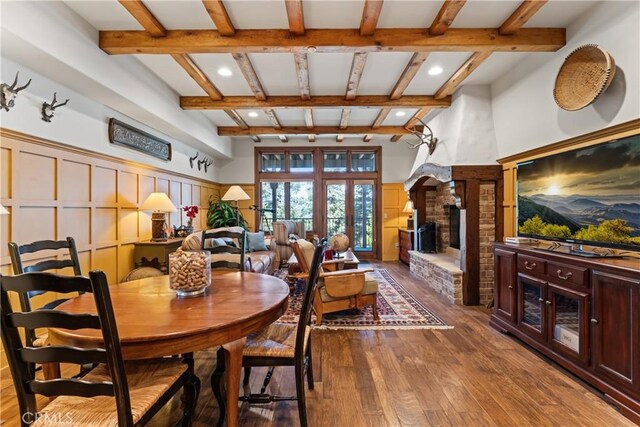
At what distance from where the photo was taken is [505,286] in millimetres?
3092

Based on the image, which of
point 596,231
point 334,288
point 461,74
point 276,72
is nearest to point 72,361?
point 334,288

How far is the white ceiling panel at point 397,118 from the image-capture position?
17.2ft

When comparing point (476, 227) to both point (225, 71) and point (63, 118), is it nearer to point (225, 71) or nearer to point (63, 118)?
point (225, 71)

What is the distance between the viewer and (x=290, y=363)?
5.58 feet

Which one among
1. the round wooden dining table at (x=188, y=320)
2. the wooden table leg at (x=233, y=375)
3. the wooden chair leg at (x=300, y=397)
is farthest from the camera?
the wooden chair leg at (x=300, y=397)

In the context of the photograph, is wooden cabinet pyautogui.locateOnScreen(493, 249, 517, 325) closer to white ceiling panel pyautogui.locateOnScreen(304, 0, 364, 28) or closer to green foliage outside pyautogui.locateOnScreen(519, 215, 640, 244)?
green foliage outside pyautogui.locateOnScreen(519, 215, 640, 244)

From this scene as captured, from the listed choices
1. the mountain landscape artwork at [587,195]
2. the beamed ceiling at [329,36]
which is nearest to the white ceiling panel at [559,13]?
the beamed ceiling at [329,36]

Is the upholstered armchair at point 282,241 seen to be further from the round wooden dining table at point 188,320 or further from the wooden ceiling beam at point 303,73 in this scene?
the round wooden dining table at point 188,320

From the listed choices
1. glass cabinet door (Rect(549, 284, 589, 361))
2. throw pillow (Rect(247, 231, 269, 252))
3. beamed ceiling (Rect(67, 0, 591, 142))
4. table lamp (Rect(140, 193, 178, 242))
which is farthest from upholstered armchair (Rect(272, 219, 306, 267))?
glass cabinet door (Rect(549, 284, 589, 361))

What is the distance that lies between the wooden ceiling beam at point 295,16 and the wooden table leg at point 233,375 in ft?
7.98

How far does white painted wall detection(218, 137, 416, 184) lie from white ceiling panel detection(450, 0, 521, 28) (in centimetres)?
475

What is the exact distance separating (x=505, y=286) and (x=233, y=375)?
284 centimetres

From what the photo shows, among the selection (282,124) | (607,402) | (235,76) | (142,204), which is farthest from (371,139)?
(607,402)

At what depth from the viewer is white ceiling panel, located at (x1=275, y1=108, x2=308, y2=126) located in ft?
Answer: 17.4
